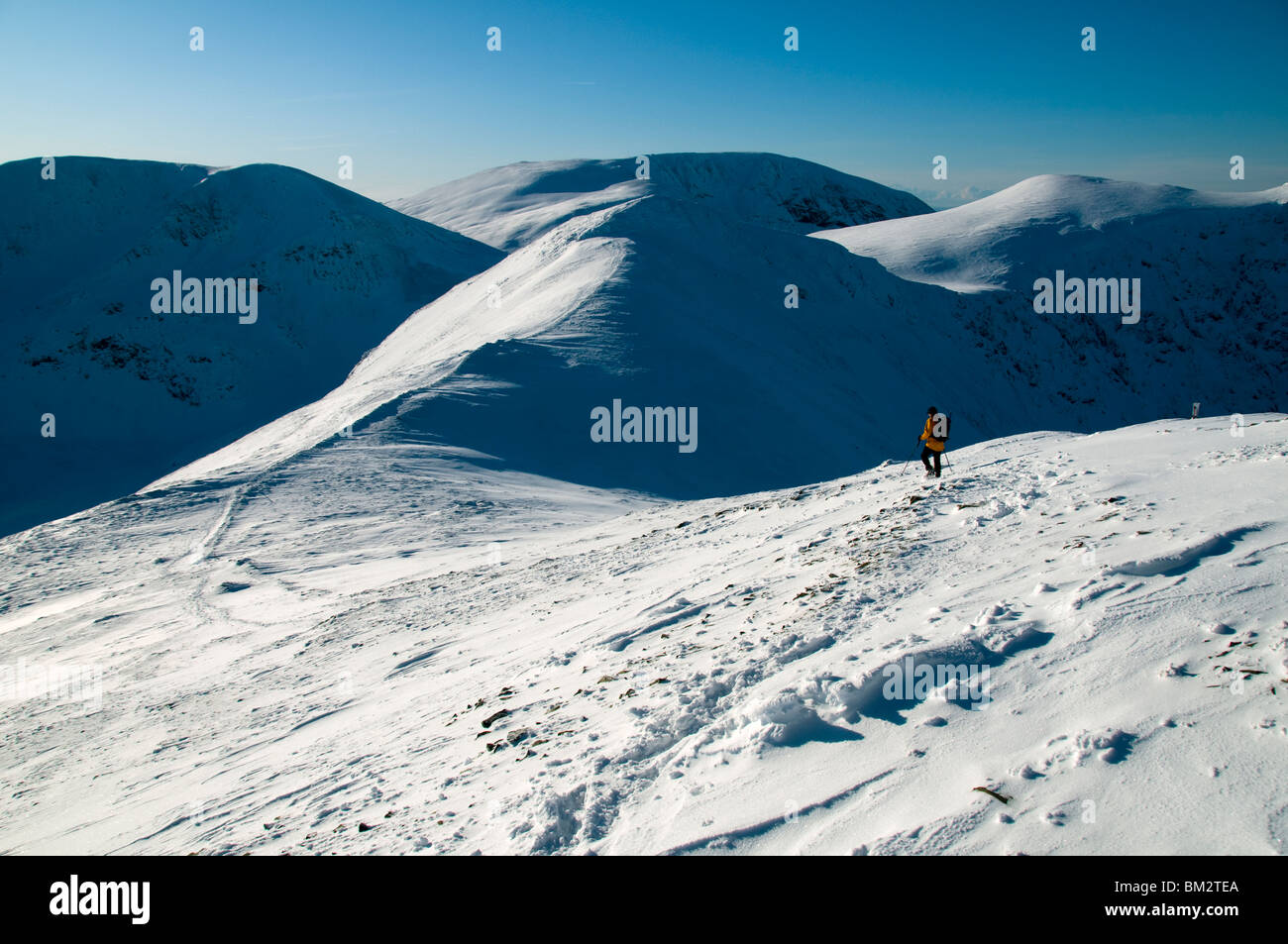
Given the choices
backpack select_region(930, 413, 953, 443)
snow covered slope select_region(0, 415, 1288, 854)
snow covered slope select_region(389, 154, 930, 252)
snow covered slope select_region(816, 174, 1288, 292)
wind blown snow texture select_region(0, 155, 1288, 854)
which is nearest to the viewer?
snow covered slope select_region(0, 415, 1288, 854)

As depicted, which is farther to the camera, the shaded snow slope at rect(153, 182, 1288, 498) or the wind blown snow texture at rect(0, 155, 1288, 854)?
the shaded snow slope at rect(153, 182, 1288, 498)

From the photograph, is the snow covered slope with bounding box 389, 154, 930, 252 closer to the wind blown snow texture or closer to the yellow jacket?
the wind blown snow texture

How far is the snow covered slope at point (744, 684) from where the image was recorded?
4207 mm

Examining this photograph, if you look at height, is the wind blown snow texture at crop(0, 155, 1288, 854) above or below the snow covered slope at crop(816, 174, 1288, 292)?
below

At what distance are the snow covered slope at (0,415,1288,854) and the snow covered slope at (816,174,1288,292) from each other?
158 feet

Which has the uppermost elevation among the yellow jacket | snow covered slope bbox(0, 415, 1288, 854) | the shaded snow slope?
the shaded snow slope

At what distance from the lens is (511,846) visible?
457 cm

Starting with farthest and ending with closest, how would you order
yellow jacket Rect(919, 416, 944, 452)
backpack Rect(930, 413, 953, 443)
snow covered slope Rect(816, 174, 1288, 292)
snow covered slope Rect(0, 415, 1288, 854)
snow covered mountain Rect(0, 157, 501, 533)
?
snow covered slope Rect(816, 174, 1288, 292) < snow covered mountain Rect(0, 157, 501, 533) < yellow jacket Rect(919, 416, 944, 452) < backpack Rect(930, 413, 953, 443) < snow covered slope Rect(0, 415, 1288, 854)

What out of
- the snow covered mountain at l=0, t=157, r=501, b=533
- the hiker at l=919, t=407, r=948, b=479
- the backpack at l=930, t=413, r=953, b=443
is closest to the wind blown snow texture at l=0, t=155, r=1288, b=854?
the hiker at l=919, t=407, r=948, b=479

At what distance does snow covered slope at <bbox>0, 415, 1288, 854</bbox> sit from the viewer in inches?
166

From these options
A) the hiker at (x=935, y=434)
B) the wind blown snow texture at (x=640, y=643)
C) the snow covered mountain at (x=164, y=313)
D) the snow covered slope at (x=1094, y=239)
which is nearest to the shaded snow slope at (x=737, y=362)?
the wind blown snow texture at (x=640, y=643)

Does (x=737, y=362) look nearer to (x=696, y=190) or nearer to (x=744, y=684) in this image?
(x=744, y=684)

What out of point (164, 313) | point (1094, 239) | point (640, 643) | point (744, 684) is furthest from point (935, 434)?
point (1094, 239)
